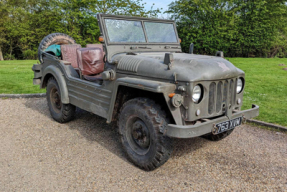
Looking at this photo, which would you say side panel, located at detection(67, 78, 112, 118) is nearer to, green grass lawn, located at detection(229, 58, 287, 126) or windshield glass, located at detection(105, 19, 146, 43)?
windshield glass, located at detection(105, 19, 146, 43)

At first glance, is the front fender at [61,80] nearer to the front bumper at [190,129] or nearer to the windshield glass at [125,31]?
the windshield glass at [125,31]

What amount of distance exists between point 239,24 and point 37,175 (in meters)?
23.6

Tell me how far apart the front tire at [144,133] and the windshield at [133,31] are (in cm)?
131

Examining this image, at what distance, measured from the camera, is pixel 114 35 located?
4230 millimetres

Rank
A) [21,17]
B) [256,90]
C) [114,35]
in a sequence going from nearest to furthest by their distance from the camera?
[114,35] < [256,90] < [21,17]

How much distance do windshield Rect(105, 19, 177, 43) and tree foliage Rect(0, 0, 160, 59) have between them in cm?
2026

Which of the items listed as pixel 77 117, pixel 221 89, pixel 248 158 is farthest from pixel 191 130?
pixel 77 117

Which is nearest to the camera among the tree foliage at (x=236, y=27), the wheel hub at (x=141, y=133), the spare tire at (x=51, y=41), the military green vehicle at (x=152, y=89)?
the military green vehicle at (x=152, y=89)

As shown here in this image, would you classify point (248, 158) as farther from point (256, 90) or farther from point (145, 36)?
point (256, 90)

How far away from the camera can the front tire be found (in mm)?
3174

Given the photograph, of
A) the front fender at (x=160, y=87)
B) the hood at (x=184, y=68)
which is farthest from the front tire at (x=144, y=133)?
the hood at (x=184, y=68)

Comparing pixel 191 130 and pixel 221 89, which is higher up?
pixel 221 89

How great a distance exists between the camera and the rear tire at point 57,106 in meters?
5.23

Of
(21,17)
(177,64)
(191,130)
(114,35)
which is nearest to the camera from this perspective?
(191,130)
